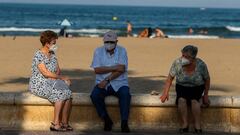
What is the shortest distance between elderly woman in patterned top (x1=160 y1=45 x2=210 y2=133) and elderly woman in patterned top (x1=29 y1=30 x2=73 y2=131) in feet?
4.01

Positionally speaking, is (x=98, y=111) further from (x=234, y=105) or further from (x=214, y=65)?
(x=214, y=65)

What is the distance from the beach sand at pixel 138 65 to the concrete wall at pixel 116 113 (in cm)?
358

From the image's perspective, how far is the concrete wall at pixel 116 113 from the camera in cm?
813

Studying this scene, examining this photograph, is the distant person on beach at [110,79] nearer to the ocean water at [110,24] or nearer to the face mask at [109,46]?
the face mask at [109,46]

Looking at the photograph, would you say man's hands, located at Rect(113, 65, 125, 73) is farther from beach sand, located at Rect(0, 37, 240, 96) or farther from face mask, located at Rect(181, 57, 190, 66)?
beach sand, located at Rect(0, 37, 240, 96)

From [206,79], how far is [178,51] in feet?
52.5

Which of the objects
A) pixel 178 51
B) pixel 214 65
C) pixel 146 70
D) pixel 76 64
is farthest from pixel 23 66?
pixel 178 51

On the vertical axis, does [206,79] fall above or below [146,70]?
above

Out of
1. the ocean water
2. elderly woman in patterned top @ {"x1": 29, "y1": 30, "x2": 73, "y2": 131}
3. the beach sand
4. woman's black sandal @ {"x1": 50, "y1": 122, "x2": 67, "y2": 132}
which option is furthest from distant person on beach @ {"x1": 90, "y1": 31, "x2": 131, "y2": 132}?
the ocean water

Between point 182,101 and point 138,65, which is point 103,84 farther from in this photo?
point 138,65

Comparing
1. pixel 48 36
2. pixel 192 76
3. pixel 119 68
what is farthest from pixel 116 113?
pixel 48 36

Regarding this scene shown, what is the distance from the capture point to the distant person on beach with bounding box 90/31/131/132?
8.02m

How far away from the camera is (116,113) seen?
829 centimetres

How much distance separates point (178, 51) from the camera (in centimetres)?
2416
